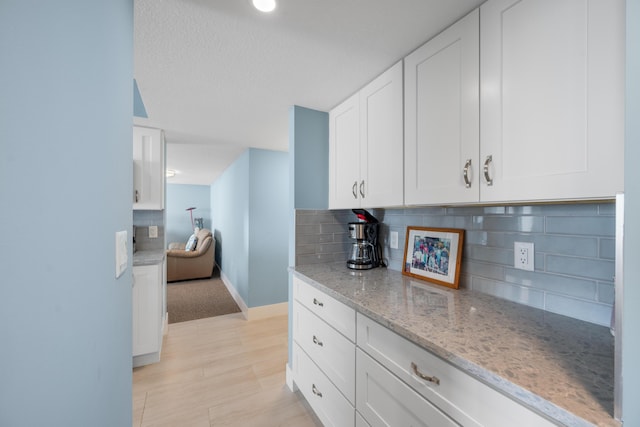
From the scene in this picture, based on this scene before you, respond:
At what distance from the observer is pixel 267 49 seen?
1.42 m

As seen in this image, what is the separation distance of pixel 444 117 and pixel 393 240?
0.96 metres

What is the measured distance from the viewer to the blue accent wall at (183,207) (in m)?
7.33

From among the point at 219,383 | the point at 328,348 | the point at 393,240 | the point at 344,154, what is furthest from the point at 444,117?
the point at 219,383

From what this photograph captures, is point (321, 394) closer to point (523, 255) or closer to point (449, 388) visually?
point (449, 388)

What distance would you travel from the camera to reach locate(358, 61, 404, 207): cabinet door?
153 cm

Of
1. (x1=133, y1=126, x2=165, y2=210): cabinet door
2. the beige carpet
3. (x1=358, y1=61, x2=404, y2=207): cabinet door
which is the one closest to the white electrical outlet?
(x1=358, y1=61, x2=404, y2=207): cabinet door

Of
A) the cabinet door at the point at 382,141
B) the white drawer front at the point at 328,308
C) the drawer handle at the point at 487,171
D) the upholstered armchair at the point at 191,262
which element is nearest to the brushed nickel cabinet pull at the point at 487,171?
the drawer handle at the point at 487,171

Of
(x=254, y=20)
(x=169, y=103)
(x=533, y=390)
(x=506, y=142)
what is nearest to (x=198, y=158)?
(x=169, y=103)

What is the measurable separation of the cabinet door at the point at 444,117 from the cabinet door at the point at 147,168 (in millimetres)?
2443

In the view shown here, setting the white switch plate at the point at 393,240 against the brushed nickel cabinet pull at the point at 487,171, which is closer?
the brushed nickel cabinet pull at the point at 487,171

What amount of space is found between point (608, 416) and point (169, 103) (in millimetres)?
2672

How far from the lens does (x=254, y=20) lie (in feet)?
4.00

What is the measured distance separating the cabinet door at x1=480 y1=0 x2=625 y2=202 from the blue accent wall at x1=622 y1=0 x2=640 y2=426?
0.31 m

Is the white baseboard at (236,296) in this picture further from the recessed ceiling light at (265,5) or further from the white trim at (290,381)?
the recessed ceiling light at (265,5)
